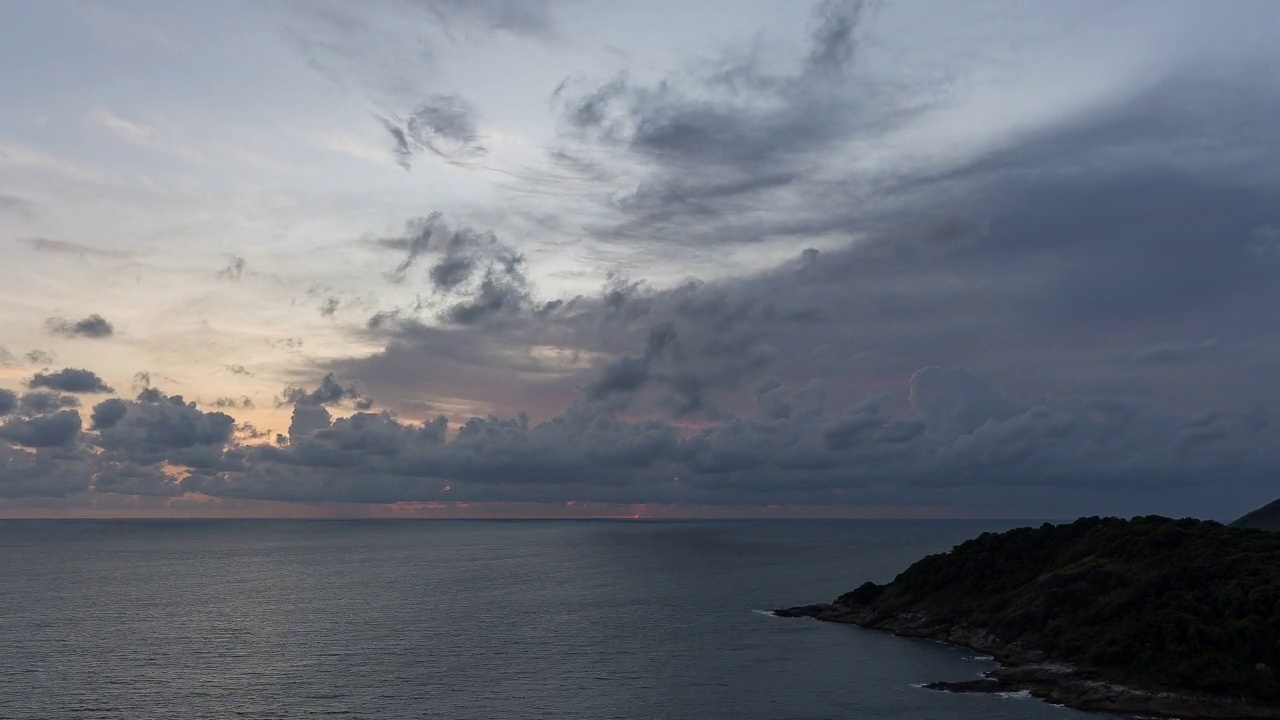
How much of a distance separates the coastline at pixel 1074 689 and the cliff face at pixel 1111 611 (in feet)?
0.63

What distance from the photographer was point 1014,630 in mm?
139125

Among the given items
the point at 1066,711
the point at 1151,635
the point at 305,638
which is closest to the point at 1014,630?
the point at 1151,635

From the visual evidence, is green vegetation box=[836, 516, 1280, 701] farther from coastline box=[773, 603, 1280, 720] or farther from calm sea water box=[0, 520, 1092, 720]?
calm sea water box=[0, 520, 1092, 720]

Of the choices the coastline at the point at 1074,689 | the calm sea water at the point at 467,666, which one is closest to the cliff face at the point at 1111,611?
the coastline at the point at 1074,689

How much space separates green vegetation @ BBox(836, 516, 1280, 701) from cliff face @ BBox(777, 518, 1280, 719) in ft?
0.64

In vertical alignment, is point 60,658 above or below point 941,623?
below

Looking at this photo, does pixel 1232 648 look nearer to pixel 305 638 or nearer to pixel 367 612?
pixel 305 638

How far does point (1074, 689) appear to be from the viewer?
11125cm

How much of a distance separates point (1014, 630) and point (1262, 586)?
33.5 metres

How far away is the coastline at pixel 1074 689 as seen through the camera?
101 metres

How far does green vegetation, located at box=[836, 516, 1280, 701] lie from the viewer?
109 metres

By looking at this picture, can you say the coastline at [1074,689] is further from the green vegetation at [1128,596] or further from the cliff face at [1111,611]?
the green vegetation at [1128,596]

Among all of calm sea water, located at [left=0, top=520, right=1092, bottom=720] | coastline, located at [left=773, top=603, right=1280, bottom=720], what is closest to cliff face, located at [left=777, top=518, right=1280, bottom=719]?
coastline, located at [left=773, top=603, right=1280, bottom=720]

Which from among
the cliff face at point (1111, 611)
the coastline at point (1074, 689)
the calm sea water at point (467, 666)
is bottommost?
the calm sea water at point (467, 666)
